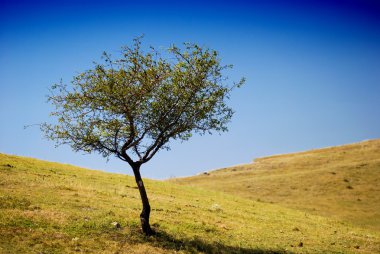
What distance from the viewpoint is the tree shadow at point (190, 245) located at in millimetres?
22953

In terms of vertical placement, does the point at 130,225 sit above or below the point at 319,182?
below

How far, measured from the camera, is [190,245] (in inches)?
941

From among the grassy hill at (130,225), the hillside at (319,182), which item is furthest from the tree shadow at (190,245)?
the hillside at (319,182)

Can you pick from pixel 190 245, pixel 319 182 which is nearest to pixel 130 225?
pixel 190 245

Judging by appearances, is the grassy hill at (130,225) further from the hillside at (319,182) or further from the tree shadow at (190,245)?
the hillside at (319,182)

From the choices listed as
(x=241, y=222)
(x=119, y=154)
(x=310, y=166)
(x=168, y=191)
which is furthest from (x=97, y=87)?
(x=310, y=166)

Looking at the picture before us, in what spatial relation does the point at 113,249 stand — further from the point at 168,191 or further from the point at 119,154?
the point at 168,191

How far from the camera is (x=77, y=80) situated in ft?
78.6

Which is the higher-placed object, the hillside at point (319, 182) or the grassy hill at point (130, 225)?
the hillside at point (319, 182)

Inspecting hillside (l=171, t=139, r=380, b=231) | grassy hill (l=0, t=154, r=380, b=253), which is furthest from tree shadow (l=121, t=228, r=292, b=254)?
hillside (l=171, t=139, r=380, b=231)

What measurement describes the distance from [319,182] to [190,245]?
2105 inches

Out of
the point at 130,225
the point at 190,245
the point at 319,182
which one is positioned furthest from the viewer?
the point at 319,182

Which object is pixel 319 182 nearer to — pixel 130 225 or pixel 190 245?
pixel 190 245

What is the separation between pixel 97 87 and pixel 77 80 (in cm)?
167
